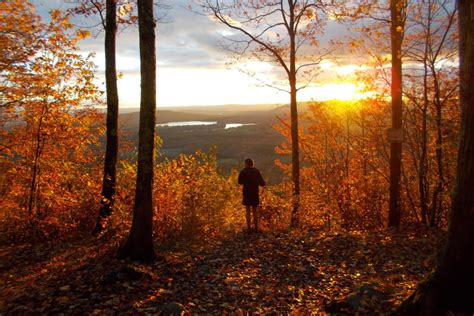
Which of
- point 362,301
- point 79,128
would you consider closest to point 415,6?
point 362,301

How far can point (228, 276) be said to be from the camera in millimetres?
6766

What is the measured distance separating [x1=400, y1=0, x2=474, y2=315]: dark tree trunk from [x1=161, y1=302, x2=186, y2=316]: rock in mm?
3258

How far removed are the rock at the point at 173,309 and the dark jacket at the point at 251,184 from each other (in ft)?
18.6

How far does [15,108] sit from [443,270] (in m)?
12.7

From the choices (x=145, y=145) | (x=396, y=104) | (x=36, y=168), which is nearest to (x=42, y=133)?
(x=36, y=168)

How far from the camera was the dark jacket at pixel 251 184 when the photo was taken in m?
10.5

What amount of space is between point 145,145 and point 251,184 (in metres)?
4.53

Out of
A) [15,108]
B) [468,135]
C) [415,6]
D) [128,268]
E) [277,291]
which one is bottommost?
[277,291]

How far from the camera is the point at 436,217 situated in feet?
36.0

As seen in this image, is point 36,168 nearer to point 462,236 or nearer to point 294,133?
point 294,133

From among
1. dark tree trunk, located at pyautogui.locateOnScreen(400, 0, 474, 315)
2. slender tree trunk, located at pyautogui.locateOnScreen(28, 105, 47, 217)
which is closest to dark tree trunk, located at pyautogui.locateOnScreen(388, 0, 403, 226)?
dark tree trunk, located at pyautogui.locateOnScreen(400, 0, 474, 315)

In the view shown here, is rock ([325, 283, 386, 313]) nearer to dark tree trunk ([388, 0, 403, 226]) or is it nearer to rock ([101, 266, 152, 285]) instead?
rock ([101, 266, 152, 285])

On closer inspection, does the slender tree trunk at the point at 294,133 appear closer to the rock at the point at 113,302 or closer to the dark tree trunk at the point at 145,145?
the dark tree trunk at the point at 145,145

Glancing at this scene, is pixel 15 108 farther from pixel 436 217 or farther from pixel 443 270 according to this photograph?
pixel 436 217
